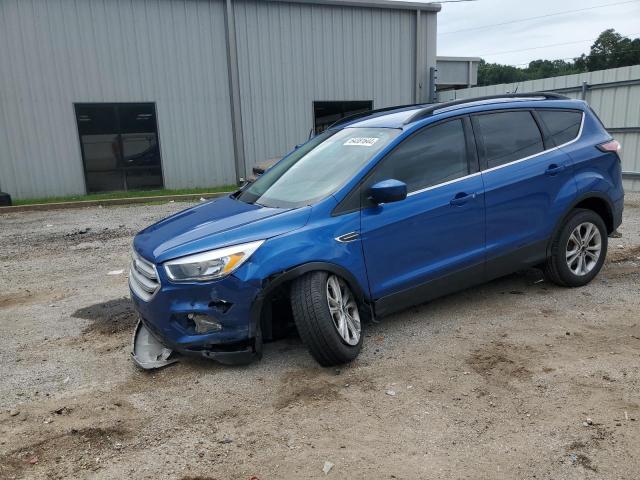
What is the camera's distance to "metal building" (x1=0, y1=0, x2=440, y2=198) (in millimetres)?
13797

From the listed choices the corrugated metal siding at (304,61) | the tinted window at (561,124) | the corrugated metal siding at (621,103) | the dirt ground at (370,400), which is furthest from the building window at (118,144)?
the tinted window at (561,124)

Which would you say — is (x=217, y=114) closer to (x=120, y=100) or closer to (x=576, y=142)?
(x=120, y=100)

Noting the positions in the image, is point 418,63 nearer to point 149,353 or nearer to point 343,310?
point 343,310

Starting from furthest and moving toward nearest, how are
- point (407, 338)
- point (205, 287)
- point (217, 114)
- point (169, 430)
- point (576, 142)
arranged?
point (217, 114)
point (576, 142)
point (407, 338)
point (205, 287)
point (169, 430)

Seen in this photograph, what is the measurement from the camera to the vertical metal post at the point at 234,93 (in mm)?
14972

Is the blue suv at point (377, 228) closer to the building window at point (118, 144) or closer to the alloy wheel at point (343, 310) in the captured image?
the alloy wheel at point (343, 310)

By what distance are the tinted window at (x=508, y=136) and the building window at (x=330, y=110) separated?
12128mm

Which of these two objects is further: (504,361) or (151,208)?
(151,208)

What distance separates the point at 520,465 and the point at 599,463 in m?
0.39

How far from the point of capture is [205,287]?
338 cm

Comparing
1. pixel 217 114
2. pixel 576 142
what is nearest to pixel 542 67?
pixel 217 114

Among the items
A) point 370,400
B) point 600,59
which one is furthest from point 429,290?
point 600,59

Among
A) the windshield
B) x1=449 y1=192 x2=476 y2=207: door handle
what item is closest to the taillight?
x1=449 y1=192 x2=476 y2=207: door handle

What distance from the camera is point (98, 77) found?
14.2m
